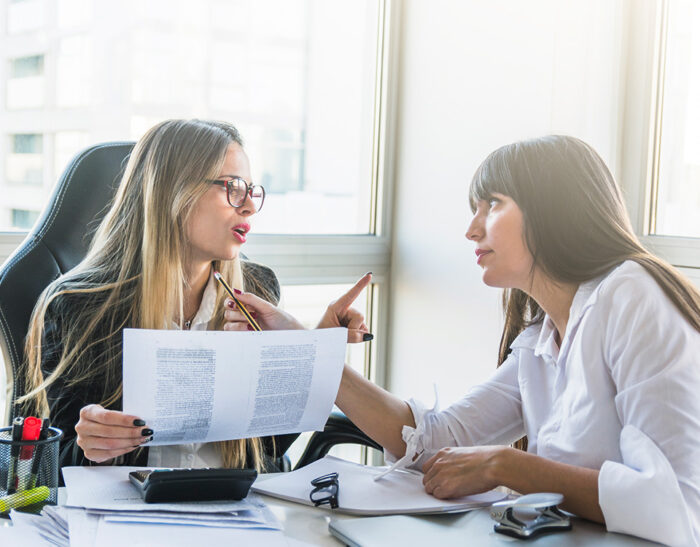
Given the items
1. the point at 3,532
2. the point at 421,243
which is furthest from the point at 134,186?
the point at 421,243

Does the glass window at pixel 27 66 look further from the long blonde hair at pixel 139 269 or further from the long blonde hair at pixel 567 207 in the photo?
the long blonde hair at pixel 567 207

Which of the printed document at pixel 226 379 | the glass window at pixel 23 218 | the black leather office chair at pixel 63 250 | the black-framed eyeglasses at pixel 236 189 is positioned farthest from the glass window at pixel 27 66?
the printed document at pixel 226 379

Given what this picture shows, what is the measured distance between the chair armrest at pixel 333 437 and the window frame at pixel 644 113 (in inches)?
40.0

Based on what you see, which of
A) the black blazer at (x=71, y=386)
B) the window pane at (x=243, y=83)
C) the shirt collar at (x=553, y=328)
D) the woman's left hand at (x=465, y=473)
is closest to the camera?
the woman's left hand at (x=465, y=473)

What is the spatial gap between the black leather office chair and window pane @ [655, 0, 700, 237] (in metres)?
1.10

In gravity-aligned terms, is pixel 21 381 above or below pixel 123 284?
below

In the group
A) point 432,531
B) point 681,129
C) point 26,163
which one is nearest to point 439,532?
point 432,531

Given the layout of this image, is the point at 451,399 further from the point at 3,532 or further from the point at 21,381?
the point at 3,532

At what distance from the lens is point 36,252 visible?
1521 mm

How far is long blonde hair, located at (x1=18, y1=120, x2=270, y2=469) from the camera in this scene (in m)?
1.46

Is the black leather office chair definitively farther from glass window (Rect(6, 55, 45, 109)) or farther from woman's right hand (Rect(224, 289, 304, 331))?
glass window (Rect(6, 55, 45, 109))

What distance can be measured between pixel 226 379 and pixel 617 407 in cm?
55

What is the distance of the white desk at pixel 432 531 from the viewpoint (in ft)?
3.04

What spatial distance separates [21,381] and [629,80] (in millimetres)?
1648
